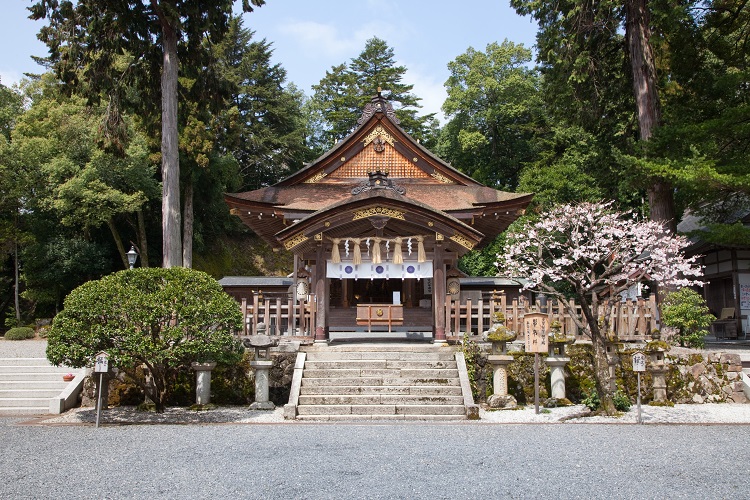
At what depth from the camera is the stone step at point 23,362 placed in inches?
549

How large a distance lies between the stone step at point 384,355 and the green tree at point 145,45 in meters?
5.49

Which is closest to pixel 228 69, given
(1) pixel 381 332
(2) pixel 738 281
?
(1) pixel 381 332

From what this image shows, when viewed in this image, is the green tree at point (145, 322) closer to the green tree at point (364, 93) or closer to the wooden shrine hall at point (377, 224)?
the wooden shrine hall at point (377, 224)

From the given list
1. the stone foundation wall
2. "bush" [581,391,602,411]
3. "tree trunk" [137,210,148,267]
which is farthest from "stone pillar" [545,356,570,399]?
"tree trunk" [137,210,148,267]

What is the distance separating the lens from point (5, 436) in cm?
833

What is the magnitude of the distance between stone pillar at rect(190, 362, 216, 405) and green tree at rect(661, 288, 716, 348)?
9977mm

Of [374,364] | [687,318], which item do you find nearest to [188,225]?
[374,364]

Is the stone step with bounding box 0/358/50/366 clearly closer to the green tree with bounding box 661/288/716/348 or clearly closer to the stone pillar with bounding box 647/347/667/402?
the stone pillar with bounding box 647/347/667/402

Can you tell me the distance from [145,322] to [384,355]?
4503 mm

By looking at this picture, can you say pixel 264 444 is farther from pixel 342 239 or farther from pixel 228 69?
pixel 228 69

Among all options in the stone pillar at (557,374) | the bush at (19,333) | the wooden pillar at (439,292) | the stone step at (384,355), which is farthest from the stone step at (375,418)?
the bush at (19,333)

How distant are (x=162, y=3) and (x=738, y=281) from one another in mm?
19497

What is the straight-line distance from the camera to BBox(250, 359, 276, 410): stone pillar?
10977 millimetres

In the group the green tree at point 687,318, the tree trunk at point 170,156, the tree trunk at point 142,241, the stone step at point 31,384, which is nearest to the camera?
the stone step at point 31,384
